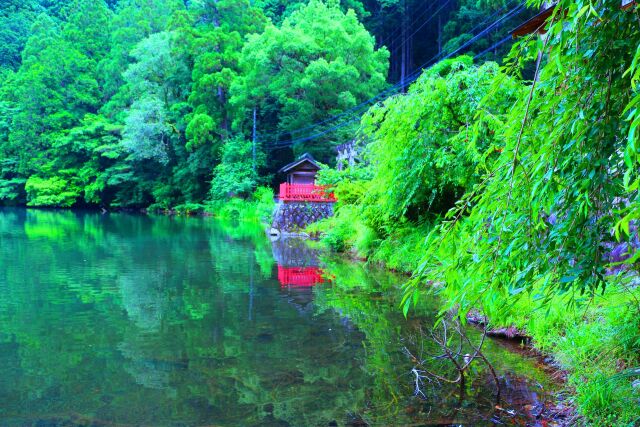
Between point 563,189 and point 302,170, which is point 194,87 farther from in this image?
point 563,189

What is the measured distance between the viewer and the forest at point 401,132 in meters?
2.50

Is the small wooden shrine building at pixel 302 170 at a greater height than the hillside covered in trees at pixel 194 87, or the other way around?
the hillside covered in trees at pixel 194 87

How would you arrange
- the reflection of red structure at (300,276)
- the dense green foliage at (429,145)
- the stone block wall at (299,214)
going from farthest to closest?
the stone block wall at (299,214) → the reflection of red structure at (300,276) → the dense green foliage at (429,145)

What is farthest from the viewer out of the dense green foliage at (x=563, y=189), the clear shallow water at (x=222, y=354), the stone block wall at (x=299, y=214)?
the stone block wall at (x=299, y=214)

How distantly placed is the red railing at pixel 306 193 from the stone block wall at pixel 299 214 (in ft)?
0.66

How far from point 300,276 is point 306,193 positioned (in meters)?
11.1

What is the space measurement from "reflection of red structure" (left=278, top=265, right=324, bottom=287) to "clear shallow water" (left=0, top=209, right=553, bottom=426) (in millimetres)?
47

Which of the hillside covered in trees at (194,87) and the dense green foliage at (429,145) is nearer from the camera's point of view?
the dense green foliage at (429,145)

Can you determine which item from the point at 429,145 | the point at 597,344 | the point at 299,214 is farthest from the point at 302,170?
the point at 597,344

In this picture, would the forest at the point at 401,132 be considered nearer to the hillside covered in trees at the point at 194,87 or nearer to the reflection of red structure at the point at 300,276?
the hillside covered in trees at the point at 194,87

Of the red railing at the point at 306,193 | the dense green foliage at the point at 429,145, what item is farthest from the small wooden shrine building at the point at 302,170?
the dense green foliage at the point at 429,145

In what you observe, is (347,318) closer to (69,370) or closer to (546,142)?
(69,370)

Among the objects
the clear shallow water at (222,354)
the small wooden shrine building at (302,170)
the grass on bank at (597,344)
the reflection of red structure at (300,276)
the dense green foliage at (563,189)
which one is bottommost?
the clear shallow water at (222,354)

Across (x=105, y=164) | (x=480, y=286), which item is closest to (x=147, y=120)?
(x=105, y=164)
